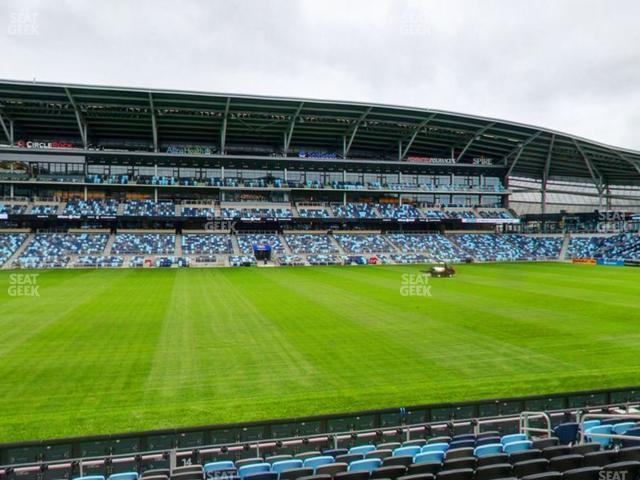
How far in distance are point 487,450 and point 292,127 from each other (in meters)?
66.6

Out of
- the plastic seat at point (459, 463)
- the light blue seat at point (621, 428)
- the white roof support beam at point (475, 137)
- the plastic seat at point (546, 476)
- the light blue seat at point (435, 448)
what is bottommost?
the light blue seat at point (621, 428)

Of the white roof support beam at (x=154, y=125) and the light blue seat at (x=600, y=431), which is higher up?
the white roof support beam at (x=154, y=125)

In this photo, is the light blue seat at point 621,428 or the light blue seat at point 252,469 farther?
the light blue seat at point 621,428

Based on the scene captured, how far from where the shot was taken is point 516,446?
28.6 feet

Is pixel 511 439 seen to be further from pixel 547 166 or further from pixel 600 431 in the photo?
pixel 547 166

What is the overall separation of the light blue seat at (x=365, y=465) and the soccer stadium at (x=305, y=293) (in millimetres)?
54

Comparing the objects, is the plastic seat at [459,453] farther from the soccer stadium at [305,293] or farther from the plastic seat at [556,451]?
the plastic seat at [556,451]

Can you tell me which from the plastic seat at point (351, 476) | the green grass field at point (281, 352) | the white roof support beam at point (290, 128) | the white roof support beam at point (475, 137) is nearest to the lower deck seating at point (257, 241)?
the white roof support beam at point (290, 128)

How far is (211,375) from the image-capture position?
17203 millimetres

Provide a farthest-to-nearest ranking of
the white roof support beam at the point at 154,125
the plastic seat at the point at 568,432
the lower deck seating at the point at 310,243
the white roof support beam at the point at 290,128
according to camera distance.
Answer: the lower deck seating at the point at 310,243 < the white roof support beam at the point at 290,128 < the white roof support beam at the point at 154,125 < the plastic seat at the point at 568,432

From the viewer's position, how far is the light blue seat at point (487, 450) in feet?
28.0

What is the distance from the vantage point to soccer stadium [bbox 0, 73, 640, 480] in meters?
9.83

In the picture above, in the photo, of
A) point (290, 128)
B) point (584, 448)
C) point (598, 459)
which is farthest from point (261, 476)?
point (290, 128)

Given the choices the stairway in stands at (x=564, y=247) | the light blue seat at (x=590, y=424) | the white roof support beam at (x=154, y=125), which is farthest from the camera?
the stairway in stands at (x=564, y=247)
